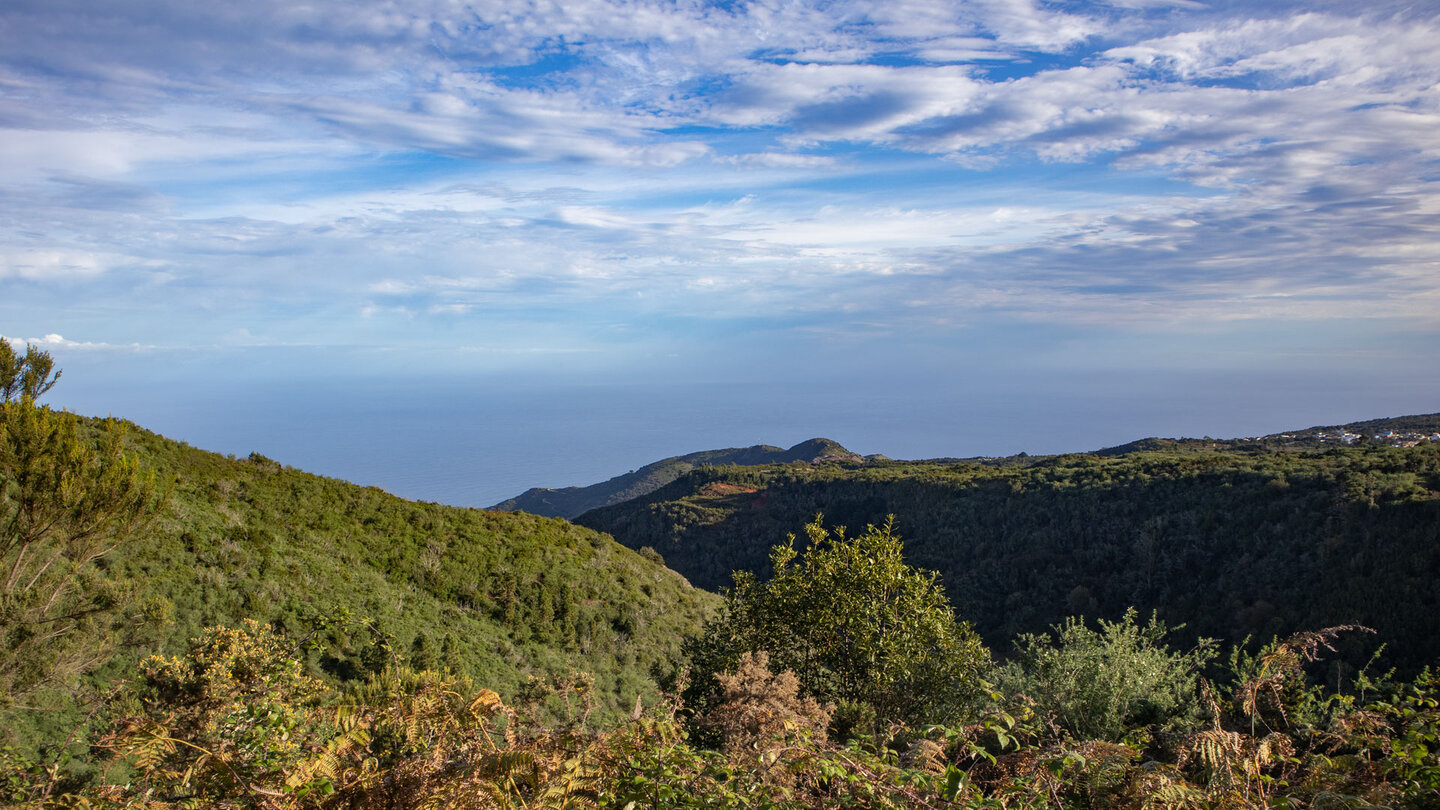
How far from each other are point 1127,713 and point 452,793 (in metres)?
8.16

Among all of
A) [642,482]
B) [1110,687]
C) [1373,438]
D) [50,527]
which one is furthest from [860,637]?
[642,482]

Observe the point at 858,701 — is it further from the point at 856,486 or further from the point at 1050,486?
the point at 856,486

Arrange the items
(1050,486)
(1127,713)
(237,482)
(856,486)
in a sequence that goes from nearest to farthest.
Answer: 1. (1127,713)
2. (237,482)
3. (1050,486)
4. (856,486)

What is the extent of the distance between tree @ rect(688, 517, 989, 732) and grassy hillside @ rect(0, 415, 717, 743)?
5506 mm

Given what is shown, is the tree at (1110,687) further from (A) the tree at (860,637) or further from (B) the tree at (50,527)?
(B) the tree at (50,527)

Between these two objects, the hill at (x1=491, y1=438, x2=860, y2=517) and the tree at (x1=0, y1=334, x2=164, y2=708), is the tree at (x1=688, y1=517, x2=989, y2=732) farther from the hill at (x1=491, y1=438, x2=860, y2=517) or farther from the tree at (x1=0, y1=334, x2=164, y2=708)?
the hill at (x1=491, y1=438, x2=860, y2=517)

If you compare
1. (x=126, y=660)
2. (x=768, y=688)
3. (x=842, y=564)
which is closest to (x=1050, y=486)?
(x=842, y=564)

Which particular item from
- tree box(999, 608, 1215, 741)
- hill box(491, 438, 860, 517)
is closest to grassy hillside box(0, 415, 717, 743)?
tree box(999, 608, 1215, 741)

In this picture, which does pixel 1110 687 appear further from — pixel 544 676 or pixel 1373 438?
pixel 1373 438

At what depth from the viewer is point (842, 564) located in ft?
32.0

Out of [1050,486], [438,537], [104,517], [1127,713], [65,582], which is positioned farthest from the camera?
[1050,486]

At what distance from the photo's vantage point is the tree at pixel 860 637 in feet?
29.1

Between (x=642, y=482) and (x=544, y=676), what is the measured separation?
67383 mm

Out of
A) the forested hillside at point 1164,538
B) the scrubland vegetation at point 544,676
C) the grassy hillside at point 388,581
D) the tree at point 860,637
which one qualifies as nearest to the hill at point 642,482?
the forested hillside at point 1164,538
